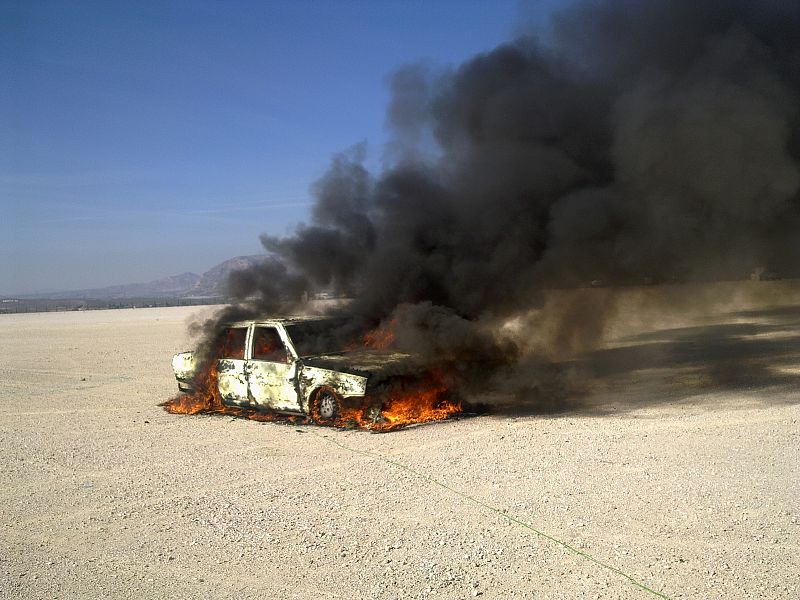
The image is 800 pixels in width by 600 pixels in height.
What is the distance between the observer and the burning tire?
27.9 feet

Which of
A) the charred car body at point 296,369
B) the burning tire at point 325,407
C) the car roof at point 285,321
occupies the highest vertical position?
the car roof at point 285,321

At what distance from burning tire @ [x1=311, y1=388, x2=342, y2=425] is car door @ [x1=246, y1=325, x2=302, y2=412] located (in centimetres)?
25

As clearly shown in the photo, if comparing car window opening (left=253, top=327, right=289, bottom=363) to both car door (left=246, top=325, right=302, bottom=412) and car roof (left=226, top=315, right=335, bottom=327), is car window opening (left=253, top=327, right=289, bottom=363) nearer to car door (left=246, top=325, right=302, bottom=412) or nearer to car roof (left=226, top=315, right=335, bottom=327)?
car door (left=246, top=325, right=302, bottom=412)

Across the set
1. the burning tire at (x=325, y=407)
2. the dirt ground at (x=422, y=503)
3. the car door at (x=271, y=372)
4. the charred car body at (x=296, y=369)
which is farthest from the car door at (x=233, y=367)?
the burning tire at (x=325, y=407)

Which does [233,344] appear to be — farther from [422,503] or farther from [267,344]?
[422,503]

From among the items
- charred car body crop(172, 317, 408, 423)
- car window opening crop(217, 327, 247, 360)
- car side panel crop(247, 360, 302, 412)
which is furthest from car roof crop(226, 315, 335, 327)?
car side panel crop(247, 360, 302, 412)

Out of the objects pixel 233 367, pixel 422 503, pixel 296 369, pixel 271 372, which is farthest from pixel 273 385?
pixel 422 503

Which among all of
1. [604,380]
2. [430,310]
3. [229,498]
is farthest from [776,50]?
[229,498]

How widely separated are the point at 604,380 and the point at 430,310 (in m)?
4.07

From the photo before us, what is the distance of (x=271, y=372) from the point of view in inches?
357

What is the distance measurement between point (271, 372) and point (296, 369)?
0.51 metres

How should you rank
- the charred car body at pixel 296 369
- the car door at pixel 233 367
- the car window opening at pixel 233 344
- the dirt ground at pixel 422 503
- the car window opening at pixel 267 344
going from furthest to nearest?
the car window opening at pixel 233 344
the car door at pixel 233 367
the car window opening at pixel 267 344
the charred car body at pixel 296 369
the dirt ground at pixel 422 503

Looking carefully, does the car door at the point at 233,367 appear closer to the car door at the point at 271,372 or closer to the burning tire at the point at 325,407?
the car door at the point at 271,372

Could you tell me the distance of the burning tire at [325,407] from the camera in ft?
27.9
